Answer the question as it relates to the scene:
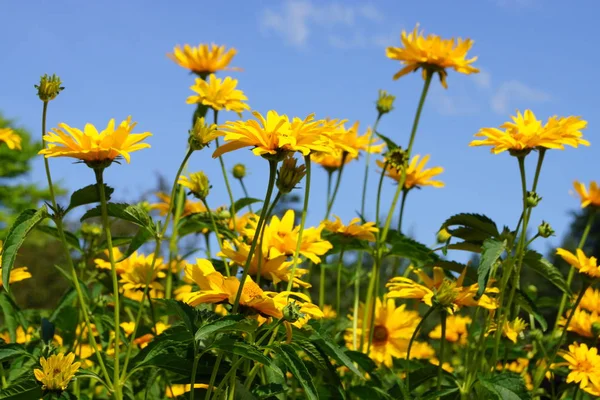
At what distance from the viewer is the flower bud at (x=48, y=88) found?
1.80 meters

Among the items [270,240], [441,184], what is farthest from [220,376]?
[441,184]

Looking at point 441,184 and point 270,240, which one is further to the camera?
point 441,184

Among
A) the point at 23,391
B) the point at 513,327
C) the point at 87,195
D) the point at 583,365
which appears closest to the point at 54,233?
the point at 87,195

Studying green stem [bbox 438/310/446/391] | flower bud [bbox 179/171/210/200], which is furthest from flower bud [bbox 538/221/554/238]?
flower bud [bbox 179/171/210/200]

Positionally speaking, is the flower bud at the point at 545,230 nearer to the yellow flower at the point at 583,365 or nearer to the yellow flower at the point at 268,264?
the yellow flower at the point at 583,365

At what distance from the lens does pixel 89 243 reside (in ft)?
9.16

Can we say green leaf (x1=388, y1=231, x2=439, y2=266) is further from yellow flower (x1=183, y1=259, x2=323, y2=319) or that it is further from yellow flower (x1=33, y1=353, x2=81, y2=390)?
yellow flower (x1=33, y1=353, x2=81, y2=390)

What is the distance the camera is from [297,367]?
1.52 m

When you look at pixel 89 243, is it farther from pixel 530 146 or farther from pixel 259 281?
pixel 530 146

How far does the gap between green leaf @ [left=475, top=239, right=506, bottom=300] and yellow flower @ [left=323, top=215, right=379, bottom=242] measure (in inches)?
21.3

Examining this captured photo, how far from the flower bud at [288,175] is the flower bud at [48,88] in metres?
0.63

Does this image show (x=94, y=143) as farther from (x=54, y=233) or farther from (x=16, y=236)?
(x=54, y=233)

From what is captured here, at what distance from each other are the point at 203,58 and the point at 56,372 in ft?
5.51

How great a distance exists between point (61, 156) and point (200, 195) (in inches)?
24.0
